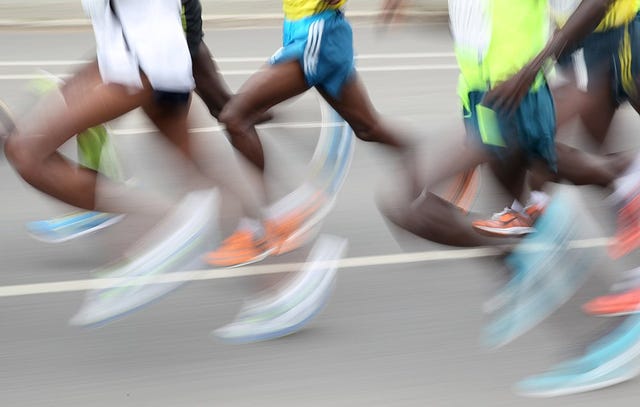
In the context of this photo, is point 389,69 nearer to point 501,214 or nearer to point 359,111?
point 359,111

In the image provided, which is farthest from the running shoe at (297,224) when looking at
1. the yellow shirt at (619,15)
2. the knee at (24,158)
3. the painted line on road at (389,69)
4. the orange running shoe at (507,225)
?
the painted line on road at (389,69)

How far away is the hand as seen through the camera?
13.9 ft

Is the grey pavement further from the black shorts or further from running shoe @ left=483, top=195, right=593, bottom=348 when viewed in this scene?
running shoe @ left=483, top=195, right=593, bottom=348

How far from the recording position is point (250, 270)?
546 cm

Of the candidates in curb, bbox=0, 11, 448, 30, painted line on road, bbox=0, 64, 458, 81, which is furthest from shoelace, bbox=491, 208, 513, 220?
curb, bbox=0, 11, 448, 30

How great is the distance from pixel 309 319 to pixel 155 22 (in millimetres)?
1303

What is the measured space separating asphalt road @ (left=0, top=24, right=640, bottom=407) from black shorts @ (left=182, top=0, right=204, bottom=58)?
1.85ft

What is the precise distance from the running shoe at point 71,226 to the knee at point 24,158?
1.33 metres

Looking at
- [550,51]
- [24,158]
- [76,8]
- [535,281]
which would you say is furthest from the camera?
[76,8]

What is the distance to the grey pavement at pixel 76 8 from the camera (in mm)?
12938

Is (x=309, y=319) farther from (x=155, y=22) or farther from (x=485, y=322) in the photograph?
(x=155, y=22)

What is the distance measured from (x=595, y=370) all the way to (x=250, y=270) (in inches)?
67.9

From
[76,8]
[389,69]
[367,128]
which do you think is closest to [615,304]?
[367,128]

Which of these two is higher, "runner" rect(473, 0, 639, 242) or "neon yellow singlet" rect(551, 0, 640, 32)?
"neon yellow singlet" rect(551, 0, 640, 32)
